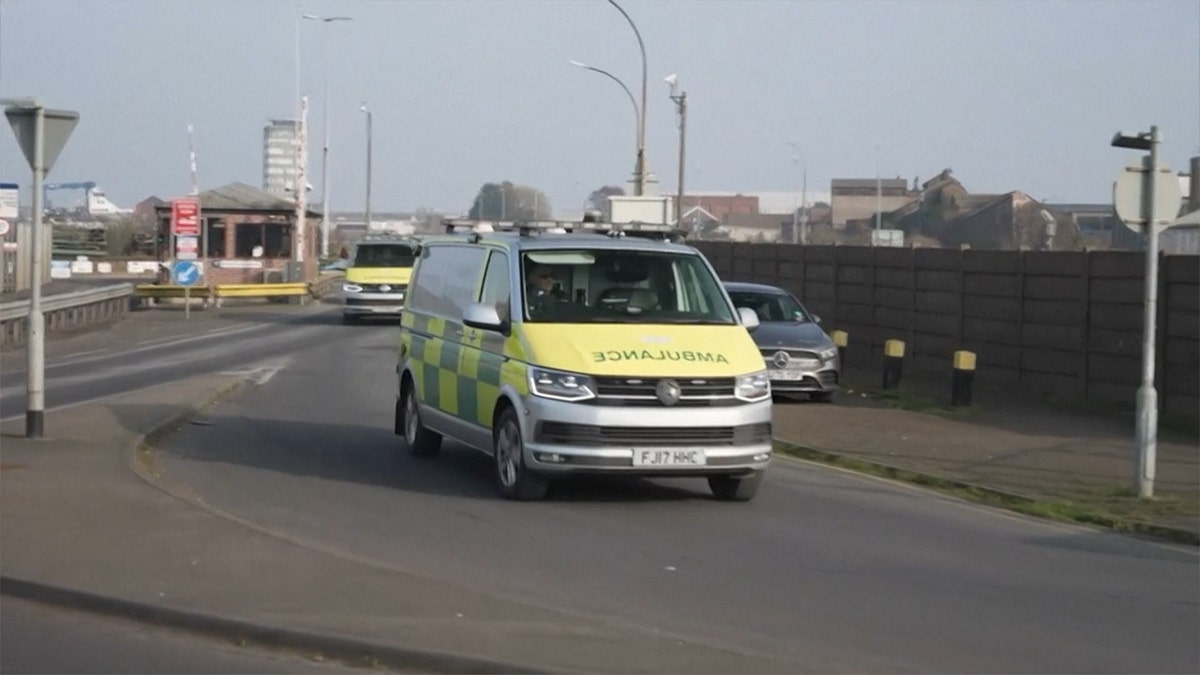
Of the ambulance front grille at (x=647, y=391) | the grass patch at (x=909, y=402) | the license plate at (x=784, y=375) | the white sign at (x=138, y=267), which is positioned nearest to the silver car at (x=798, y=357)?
the license plate at (x=784, y=375)

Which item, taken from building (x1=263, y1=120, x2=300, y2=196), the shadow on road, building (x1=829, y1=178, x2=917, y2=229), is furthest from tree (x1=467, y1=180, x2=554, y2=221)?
building (x1=263, y1=120, x2=300, y2=196)

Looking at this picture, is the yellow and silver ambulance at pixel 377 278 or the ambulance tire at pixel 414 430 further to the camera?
the yellow and silver ambulance at pixel 377 278

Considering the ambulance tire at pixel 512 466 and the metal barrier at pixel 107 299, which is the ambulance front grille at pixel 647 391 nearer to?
the ambulance tire at pixel 512 466

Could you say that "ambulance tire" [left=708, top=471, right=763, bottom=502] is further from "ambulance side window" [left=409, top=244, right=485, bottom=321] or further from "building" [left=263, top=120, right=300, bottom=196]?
"building" [left=263, top=120, right=300, bottom=196]

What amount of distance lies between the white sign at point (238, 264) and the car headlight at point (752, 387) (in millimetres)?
40676

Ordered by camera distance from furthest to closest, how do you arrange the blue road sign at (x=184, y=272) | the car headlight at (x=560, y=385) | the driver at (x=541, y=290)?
the blue road sign at (x=184, y=272) < the driver at (x=541, y=290) < the car headlight at (x=560, y=385)

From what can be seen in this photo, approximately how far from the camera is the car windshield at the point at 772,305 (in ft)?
69.2

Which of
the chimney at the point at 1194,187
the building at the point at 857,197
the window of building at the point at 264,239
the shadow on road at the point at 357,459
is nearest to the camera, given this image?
the shadow on road at the point at 357,459

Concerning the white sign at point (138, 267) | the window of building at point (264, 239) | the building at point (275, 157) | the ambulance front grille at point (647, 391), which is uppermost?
the building at point (275, 157)

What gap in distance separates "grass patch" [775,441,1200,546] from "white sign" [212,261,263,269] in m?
38.8

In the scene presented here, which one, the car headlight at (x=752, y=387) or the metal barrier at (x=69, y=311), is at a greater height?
the car headlight at (x=752, y=387)

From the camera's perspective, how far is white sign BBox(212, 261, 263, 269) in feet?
163

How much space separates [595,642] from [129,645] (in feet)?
7.30

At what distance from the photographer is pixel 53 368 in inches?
993
